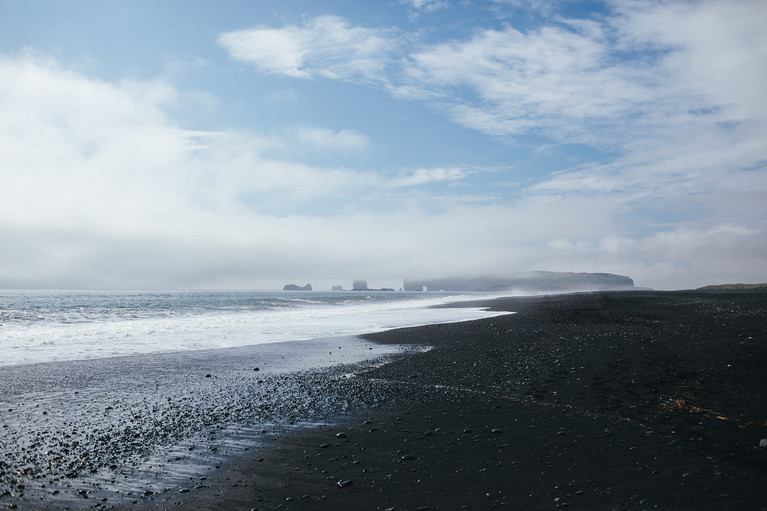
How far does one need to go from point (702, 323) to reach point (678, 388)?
1347 centimetres

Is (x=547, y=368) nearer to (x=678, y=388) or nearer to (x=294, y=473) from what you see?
(x=678, y=388)

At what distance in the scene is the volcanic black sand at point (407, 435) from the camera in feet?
18.9

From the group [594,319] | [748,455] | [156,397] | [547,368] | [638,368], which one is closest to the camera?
[748,455]

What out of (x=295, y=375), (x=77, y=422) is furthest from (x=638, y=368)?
(x=77, y=422)

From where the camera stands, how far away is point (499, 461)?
6.75 m

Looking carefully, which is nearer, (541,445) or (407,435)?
(541,445)

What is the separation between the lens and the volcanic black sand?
577cm

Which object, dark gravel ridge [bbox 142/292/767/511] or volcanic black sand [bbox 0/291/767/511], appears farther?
volcanic black sand [bbox 0/291/767/511]

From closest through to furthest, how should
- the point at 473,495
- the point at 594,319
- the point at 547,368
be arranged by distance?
1. the point at 473,495
2. the point at 547,368
3. the point at 594,319

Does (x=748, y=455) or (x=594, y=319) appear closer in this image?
(x=748, y=455)

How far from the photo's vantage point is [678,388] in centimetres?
1011

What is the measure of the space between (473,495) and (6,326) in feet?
119

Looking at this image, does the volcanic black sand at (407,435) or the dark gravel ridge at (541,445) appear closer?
the dark gravel ridge at (541,445)

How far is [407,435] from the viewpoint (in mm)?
8039
